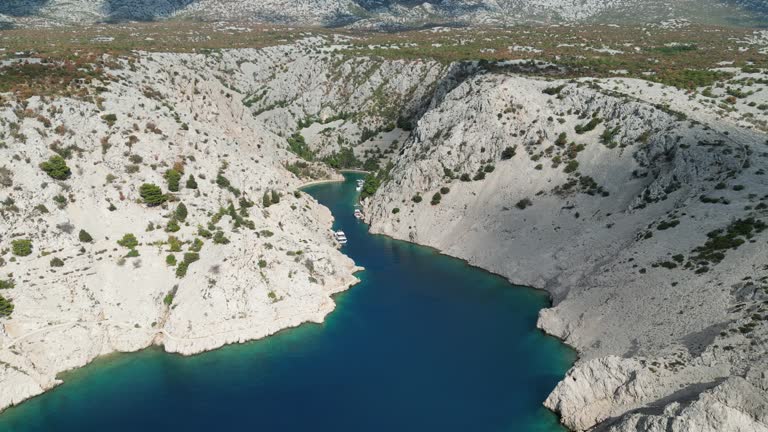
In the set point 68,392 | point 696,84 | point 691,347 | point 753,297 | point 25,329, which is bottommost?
point 68,392

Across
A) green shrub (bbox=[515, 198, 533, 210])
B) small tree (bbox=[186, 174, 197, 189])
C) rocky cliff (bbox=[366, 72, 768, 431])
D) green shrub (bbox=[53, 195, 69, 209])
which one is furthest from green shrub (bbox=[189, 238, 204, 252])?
green shrub (bbox=[515, 198, 533, 210])

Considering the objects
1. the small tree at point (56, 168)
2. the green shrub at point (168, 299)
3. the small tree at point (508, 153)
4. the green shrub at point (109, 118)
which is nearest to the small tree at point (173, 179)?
the green shrub at point (109, 118)

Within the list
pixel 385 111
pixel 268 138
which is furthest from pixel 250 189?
pixel 385 111

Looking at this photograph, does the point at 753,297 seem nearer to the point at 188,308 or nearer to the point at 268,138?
the point at 188,308

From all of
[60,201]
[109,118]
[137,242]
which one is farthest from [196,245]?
[109,118]

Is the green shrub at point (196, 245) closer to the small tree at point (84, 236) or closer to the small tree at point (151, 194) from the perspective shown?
the small tree at point (151, 194)

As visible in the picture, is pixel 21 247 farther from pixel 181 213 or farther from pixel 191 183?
pixel 191 183
